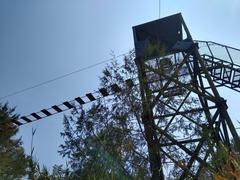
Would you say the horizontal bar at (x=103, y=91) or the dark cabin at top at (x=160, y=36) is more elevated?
the dark cabin at top at (x=160, y=36)

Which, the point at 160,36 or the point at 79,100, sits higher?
the point at 160,36

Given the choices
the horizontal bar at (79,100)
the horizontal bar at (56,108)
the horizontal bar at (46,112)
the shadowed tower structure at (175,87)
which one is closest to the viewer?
the shadowed tower structure at (175,87)

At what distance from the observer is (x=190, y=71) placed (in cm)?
1155

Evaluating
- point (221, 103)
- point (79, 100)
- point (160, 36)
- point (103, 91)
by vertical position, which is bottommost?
point (221, 103)

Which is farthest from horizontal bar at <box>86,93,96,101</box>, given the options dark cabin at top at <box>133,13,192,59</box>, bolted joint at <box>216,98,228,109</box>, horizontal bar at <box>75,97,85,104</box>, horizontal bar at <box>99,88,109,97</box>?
bolted joint at <box>216,98,228,109</box>

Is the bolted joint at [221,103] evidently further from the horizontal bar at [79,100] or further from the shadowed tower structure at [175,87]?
the horizontal bar at [79,100]

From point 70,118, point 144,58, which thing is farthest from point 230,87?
point 70,118

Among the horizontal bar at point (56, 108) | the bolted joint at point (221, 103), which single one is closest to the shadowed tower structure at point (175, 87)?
the bolted joint at point (221, 103)

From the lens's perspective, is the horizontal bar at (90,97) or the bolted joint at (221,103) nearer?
the bolted joint at (221,103)

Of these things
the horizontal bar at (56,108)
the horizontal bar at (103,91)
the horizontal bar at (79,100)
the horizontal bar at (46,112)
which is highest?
the horizontal bar at (46,112)

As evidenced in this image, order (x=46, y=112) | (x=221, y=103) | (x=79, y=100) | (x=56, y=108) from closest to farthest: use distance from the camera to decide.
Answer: (x=221, y=103), (x=79, y=100), (x=56, y=108), (x=46, y=112)

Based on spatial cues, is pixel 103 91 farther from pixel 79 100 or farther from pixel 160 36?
pixel 160 36

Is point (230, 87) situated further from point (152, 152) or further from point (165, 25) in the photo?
point (152, 152)

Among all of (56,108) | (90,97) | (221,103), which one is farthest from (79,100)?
(221,103)
